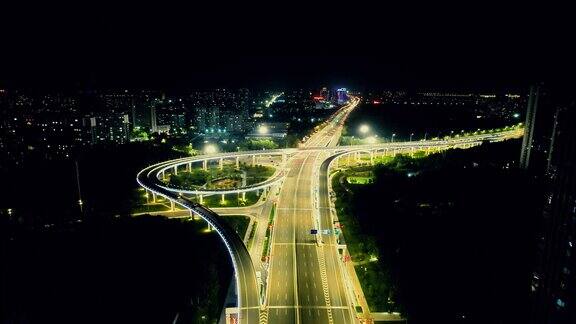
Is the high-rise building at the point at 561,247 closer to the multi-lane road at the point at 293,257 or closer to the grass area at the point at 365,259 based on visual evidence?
the grass area at the point at 365,259

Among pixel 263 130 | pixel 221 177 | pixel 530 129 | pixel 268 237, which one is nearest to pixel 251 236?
pixel 268 237

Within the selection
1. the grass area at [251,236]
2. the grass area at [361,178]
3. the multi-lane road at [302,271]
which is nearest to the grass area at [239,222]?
the grass area at [251,236]

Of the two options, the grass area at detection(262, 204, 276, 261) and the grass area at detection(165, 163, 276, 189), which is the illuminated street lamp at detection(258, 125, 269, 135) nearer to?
the grass area at detection(165, 163, 276, 189)

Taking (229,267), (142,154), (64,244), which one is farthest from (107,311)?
(142,154)

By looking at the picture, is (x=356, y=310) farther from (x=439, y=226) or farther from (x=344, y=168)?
(x=344, y=168)

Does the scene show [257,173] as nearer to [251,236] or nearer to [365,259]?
[251,236]
